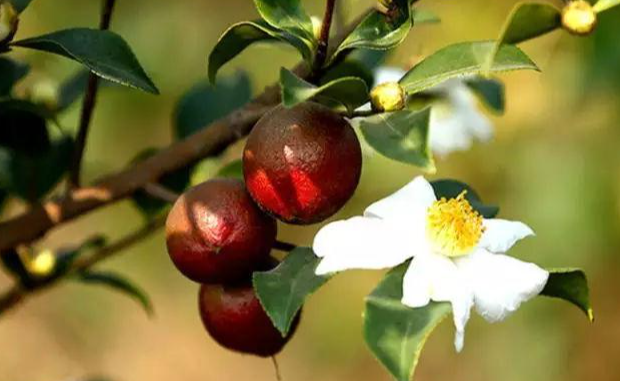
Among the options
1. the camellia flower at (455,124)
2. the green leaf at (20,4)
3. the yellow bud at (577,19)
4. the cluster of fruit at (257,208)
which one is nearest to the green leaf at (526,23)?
the yellow bud at (577,19)

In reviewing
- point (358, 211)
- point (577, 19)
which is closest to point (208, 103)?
point (577, 19)

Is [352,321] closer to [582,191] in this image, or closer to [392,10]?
[582,191]

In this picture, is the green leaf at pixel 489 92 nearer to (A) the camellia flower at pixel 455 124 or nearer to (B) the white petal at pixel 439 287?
(A) the camellia flower at pixel 455 124

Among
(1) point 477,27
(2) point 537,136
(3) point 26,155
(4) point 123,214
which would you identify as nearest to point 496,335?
(2) point 537,136

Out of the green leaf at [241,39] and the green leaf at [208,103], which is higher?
the green leaf at [241,39]

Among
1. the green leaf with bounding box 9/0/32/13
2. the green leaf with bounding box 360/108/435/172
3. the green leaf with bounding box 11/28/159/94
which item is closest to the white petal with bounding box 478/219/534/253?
the green leaf with bounding box 360/108/435/172

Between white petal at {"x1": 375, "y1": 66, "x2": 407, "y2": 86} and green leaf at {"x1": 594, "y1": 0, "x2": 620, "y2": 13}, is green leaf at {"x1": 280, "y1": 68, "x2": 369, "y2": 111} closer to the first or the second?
green leaf at {"x1": 594, "y1": 0, "x2": 620, "y2": 13}

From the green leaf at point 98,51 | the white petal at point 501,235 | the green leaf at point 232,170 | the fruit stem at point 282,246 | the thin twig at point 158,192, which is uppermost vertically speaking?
the green leaf at point 98,51
